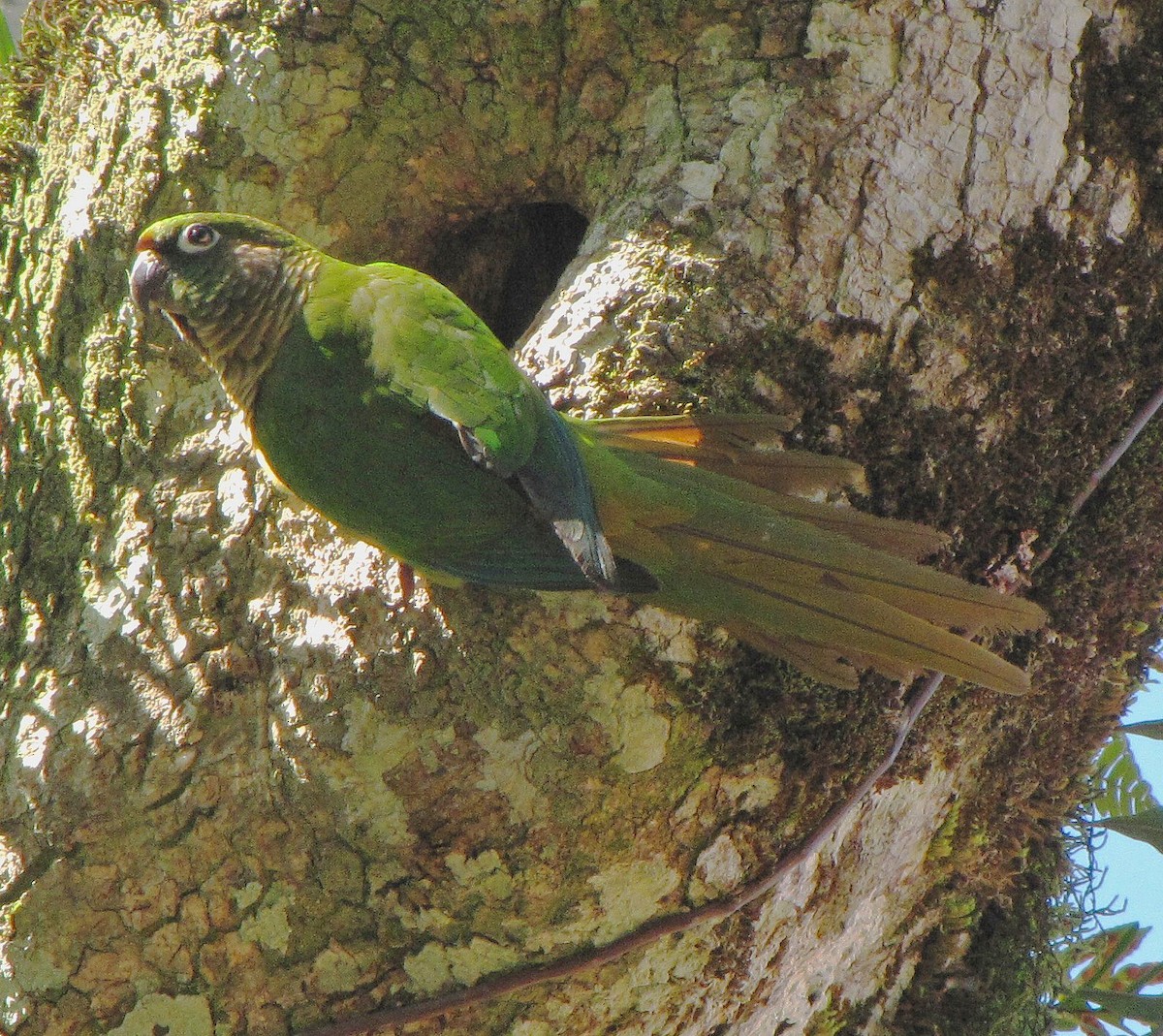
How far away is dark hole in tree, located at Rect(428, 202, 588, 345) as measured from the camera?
3031 millimetres

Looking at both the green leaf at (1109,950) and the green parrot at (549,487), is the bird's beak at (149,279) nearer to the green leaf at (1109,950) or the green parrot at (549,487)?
the green parrot at (549,487)

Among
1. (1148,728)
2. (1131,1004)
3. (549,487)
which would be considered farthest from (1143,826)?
(549,487)

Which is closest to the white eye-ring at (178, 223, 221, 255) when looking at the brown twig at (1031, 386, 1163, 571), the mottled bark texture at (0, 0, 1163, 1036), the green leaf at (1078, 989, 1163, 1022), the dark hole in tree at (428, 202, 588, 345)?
the mottled bark texture at (0, 0, 1163, 1036)

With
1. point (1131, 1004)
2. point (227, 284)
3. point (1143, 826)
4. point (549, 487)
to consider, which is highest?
point (227, 284)

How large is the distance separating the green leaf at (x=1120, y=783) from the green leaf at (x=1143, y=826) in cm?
19

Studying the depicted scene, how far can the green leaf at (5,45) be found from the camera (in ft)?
10.6

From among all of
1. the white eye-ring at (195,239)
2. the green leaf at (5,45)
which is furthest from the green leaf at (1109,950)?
the green leaf at (5,45)

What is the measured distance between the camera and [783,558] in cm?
204

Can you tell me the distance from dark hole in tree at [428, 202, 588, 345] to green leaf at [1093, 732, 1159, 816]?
6.66 ft

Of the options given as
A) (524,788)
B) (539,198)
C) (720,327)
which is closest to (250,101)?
(539,198)

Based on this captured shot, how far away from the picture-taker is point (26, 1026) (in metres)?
2.21

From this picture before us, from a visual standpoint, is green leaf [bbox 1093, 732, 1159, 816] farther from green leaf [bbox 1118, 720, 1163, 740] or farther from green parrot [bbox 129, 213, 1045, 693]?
green parrot [bbox 129, 213, 1045, 693]

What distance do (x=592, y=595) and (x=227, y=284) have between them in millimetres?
1073

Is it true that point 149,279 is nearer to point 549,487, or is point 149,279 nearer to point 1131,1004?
point 549,487
